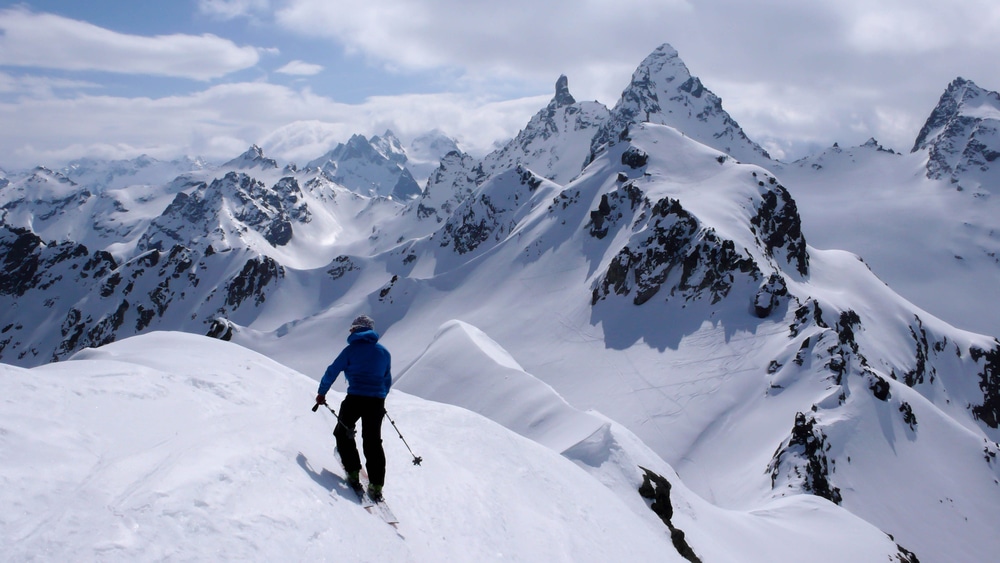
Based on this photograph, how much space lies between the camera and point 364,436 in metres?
9.00

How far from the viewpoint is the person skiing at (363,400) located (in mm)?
8875

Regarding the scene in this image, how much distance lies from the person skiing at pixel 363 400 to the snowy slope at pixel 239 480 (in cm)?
48

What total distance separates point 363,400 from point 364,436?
593mm

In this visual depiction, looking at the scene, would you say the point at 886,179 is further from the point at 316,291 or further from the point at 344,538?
the point at 344,538

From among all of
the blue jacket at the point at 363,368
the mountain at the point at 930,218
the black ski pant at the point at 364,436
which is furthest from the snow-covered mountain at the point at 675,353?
the mountain at the point at 930,218

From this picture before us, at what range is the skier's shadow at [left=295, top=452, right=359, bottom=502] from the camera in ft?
27.4

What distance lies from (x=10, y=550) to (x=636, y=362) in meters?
63.5

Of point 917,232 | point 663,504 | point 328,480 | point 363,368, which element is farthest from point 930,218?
point 328,480

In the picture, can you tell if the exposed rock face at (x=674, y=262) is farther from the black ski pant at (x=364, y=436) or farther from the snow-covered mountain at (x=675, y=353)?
the black ski pant at (x=364, y=436)

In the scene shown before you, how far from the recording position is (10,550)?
5191 mm

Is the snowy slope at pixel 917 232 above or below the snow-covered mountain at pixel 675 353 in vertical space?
above

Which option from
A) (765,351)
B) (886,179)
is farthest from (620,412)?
(886,179)

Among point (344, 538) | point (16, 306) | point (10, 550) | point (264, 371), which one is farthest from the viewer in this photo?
point (16, 306)

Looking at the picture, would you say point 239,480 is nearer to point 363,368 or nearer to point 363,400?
point 363,400
